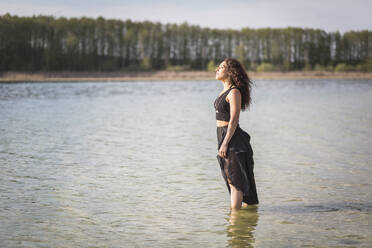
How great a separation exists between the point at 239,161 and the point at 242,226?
791 mm

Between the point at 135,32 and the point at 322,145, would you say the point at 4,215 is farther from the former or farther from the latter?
the point at 135,32

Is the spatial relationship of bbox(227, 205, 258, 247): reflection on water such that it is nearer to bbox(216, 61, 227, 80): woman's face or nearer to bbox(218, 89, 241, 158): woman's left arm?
bbox(218, 89, 241, 158): woman's left arm

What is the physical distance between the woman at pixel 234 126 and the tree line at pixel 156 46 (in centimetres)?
8351

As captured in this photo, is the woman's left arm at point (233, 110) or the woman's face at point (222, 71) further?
the woman's face at point (222, 71)

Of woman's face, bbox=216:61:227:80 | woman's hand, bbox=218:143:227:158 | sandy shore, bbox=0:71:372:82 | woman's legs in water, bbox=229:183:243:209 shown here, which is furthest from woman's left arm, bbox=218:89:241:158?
sandy shore, bbox=0:71:372:82

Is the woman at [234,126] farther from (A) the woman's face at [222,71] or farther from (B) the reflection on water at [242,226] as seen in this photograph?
(B) the reflection on water at [242,226]

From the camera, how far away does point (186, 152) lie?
11969 millimetres

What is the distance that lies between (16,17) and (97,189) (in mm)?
102409

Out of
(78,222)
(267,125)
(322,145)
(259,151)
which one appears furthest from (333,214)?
(267,125)

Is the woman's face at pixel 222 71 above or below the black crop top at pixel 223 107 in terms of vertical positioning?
above

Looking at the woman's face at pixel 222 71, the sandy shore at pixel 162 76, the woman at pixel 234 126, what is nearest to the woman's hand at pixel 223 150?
the woman at pixel 234 126

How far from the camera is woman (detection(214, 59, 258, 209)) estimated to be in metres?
6.09

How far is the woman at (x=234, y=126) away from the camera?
6.09 m

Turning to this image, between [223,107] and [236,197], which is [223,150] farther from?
[236,197]
